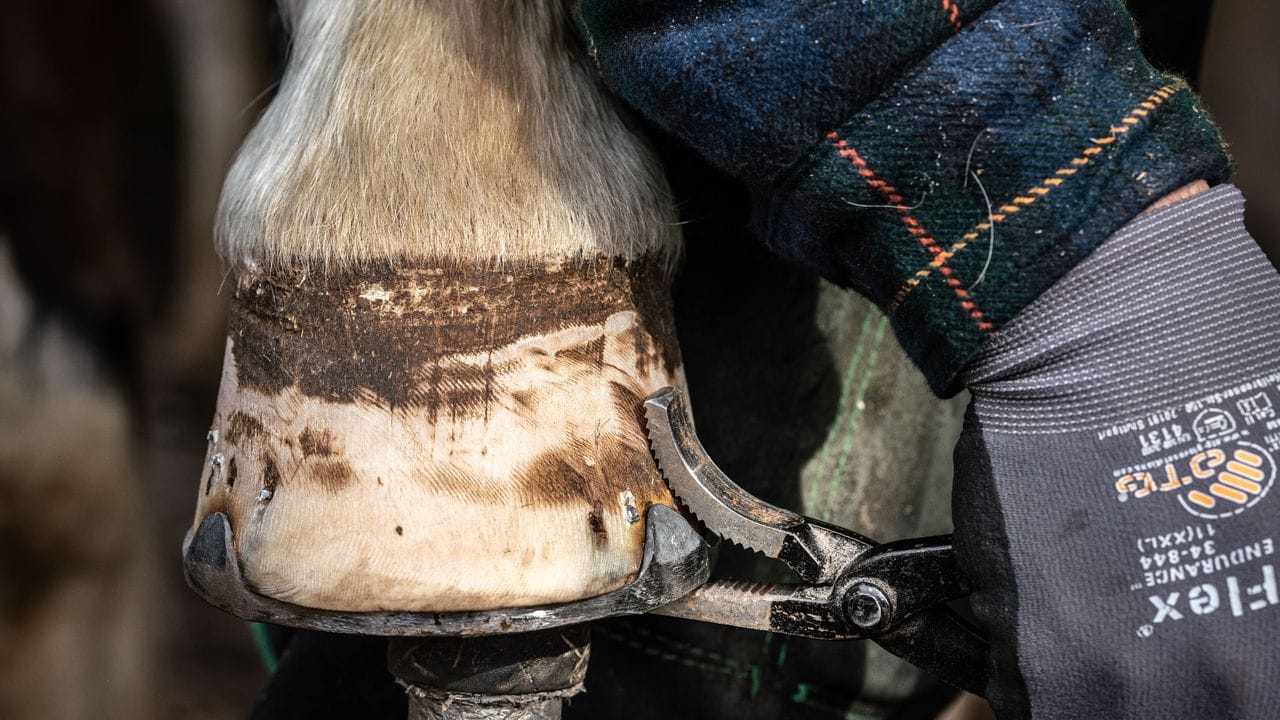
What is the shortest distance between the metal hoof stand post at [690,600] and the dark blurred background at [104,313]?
2.23ft

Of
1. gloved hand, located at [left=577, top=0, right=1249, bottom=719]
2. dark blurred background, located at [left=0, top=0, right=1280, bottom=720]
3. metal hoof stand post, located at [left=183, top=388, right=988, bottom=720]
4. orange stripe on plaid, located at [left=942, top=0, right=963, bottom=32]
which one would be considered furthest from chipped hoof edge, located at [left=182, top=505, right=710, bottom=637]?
dark blurred background, located at [left=0, top=0, right=1280, bottom=720]

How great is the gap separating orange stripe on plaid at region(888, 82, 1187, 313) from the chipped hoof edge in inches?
6.5

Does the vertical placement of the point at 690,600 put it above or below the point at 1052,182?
below

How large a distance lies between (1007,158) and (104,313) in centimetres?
136

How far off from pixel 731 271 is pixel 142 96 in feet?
3.83

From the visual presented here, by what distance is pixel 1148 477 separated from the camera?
0.39m

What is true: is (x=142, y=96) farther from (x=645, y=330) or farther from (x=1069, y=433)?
(x=1069, y=433)

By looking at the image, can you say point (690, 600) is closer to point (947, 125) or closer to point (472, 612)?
point (472, 612)

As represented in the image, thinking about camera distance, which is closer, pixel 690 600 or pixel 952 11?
pixel 952 11

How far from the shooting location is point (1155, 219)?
0.40 meters

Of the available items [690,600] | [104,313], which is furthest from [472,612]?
[104,313]

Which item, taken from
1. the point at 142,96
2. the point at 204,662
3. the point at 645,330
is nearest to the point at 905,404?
the point at 645,330

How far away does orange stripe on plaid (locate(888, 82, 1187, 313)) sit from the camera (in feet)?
1.26

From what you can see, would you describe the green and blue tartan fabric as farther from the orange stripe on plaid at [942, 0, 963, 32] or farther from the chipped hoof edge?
the chipped hoof edge
